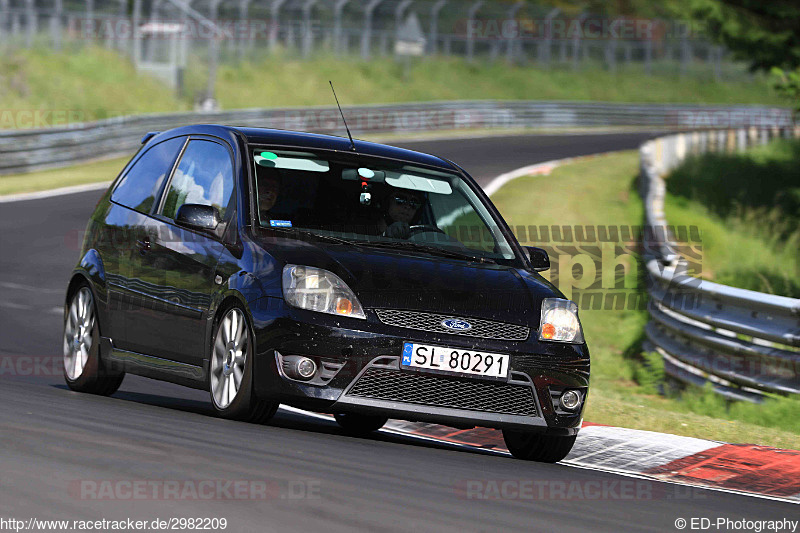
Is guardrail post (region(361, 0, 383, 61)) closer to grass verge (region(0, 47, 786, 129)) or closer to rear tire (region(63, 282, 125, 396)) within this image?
grass verge (region(0, 47, 786, 129))

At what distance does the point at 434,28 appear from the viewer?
53.2 m

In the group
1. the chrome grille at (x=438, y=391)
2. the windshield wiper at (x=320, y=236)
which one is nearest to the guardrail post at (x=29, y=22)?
the windshield wiper at (x=320, y=236)

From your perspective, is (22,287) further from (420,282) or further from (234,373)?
(420,282)

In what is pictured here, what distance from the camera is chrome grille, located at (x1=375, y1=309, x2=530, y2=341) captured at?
22.4 feet

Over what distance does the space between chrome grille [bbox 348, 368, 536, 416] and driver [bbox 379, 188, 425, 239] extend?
1134 millimetres

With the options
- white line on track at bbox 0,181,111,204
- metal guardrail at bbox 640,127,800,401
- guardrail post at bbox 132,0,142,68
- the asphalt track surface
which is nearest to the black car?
the asphalt track surface

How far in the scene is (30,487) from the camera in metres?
4.66

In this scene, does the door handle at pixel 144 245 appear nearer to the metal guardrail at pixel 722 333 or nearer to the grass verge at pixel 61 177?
the metal guardrail at pixel 722 333

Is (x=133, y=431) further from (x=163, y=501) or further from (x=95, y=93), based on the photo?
(x=95, y=93)

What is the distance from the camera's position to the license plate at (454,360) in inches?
266

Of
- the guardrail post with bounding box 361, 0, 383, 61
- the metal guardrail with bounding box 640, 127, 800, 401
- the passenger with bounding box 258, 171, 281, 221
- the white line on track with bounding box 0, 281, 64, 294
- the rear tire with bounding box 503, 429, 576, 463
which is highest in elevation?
the passenger with bounding box 258, 171, 281, 221

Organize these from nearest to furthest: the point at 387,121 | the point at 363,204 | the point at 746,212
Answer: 1. the point at 363,204
2. the point at 746,212
3. the point at 387,121

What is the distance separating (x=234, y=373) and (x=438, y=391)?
1.06m

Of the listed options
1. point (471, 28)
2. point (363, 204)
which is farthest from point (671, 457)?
point (471, 28)
